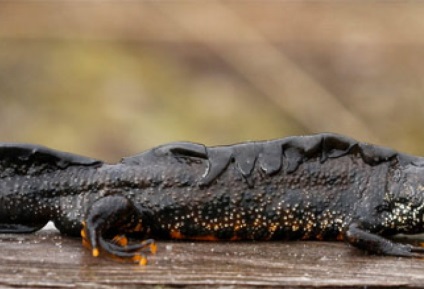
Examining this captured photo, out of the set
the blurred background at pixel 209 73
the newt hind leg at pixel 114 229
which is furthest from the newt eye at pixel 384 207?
the blurred background at pixel 209 73

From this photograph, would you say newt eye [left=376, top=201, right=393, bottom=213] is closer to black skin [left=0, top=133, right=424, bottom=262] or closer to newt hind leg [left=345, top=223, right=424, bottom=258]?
black skin [left=0, top=133, right=424, bottom=262]

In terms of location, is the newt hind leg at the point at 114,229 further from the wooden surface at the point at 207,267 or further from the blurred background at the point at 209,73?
the blurred background at the point at 209,73

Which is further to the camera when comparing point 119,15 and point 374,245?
point 119,15

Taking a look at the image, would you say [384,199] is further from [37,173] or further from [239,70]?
[239,70]

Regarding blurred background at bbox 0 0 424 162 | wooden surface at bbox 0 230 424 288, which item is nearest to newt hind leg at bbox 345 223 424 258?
wooden surface at bbox 0 230 424 288

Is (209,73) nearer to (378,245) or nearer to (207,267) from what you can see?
(378,245)

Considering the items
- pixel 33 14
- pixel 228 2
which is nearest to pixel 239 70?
pixel 228 2
